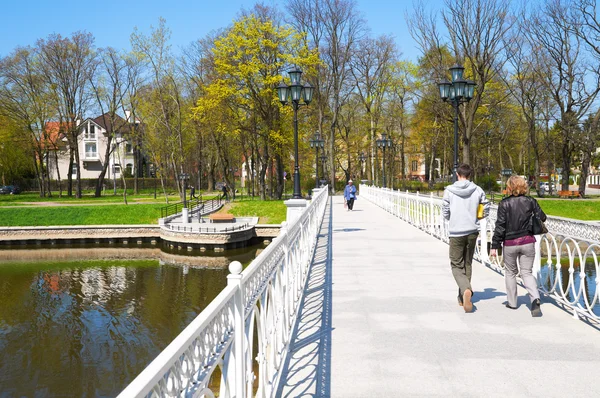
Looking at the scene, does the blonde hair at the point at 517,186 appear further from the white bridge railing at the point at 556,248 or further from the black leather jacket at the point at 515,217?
the white bridge railing at the point at 556,248

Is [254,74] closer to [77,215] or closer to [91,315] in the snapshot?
[77,215]

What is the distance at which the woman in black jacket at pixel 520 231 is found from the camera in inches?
223

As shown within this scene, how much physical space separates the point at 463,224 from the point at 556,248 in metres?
1.13

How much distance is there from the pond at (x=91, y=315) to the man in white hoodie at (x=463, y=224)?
6295mm

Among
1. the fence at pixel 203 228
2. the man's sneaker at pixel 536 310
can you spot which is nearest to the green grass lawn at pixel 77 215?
the fence at pixel 203 228

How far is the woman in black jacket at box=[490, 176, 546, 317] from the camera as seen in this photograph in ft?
18.5

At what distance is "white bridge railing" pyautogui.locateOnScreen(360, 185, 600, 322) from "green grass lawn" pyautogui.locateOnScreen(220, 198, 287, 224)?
7.76 meters

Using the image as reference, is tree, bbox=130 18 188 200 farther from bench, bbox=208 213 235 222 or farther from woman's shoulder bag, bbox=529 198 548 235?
woman's shoulder bag, bbox=529 198 548 235

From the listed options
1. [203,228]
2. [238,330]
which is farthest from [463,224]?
[203,228]

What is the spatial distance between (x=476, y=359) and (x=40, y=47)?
50.7 meters

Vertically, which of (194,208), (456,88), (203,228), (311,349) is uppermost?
(456,88)

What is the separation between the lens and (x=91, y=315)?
13.9m

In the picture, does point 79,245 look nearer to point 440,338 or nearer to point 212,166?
point 440,338

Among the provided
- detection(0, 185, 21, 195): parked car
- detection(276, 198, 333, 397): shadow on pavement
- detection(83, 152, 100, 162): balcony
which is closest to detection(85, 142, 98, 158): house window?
detection(83, 152, 100, 162): balcony
